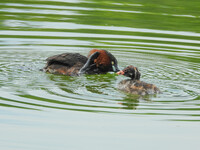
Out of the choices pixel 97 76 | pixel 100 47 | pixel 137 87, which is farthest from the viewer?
pixel 100 47

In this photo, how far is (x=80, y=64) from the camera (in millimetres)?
9992

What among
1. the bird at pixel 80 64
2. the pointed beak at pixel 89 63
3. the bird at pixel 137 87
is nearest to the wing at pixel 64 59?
the bird at pixel 80 64

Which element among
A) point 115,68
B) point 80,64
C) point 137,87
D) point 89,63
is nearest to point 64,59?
point 80,64

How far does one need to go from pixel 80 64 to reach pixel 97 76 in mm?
457

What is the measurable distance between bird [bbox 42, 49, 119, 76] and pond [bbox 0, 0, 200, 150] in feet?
0.66

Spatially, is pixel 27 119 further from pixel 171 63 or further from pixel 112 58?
pixel 171 63

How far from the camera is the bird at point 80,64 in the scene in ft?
32.0

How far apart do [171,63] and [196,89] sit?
2.11m

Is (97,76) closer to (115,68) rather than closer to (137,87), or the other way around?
(115,68)

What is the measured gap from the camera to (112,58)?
10.1 m

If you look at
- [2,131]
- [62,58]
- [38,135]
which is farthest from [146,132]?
[62,58]

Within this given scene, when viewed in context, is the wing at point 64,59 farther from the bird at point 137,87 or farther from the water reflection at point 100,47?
the bird at point 137,87

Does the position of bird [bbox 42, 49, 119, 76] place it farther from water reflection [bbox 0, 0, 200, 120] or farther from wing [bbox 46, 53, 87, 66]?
water reflection [bbox 0, 0, 200, 120]

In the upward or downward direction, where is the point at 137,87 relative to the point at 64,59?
downward
